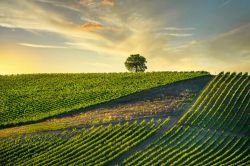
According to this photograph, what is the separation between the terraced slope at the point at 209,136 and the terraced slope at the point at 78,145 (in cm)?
266

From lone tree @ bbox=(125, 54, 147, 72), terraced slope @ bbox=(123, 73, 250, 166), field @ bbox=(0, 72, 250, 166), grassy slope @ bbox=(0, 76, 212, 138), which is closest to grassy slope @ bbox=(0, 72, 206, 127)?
field @ bbox=(0, 72, 250, 166)

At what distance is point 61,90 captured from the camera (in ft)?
255

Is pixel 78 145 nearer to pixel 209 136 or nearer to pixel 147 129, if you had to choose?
pixel 147 129

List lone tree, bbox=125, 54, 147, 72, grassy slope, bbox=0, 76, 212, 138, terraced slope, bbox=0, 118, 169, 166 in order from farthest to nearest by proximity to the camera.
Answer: lone tree, bbox=125, 54, 147, 72 → grassy slope, bbox=0, 76, 212, 138 → terraced slope, bbox=0, 118, 169, 166

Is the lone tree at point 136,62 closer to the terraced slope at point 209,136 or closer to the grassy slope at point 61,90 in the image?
the grassy slope at point 61,90

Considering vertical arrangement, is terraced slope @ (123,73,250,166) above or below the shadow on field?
below

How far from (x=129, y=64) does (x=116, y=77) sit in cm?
3934

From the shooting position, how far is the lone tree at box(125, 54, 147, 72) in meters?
125

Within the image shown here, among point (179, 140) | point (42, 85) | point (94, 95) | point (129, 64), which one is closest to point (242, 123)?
point (179, 140)

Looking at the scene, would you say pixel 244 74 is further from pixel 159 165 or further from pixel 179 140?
pixel 159 165

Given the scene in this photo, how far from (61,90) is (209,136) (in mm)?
A: 37305

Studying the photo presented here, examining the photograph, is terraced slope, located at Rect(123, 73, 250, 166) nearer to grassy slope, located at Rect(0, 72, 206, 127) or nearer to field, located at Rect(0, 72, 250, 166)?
field, located at Rect(0, 72, 250, 166)

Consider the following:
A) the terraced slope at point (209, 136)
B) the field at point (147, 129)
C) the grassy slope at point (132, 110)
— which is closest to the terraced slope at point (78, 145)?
the field at point (147, 129)

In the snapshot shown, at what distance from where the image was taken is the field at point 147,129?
44375mm
